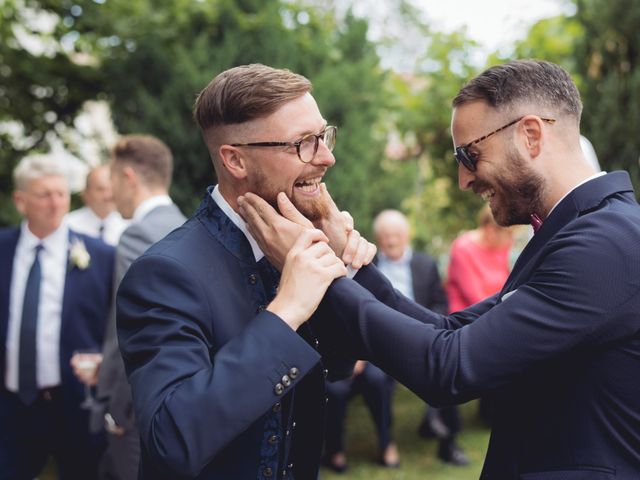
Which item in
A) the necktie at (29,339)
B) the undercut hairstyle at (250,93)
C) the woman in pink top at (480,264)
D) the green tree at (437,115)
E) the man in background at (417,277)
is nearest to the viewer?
the undercut hairstyle at (250,93)

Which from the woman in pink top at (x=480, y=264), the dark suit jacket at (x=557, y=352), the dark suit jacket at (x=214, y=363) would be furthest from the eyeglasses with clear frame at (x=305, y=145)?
the woman in pink top at (x=480, y=264)

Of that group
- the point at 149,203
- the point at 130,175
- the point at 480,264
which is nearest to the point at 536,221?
the point at 149,203

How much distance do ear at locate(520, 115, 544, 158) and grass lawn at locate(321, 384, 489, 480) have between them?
16.5ft

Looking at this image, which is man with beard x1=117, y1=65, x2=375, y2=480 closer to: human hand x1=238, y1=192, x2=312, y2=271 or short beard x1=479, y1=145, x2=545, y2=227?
human hand x1=238, y1=192, x2=312, y2=271

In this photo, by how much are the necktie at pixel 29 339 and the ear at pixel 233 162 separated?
294 centimetres

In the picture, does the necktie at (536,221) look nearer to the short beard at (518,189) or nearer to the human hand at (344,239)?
the short beard at (518,189)

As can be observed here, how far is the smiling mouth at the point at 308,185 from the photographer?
2.37 m

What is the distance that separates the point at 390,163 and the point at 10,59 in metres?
4.21

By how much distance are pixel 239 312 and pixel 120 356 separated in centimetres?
192

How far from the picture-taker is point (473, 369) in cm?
196

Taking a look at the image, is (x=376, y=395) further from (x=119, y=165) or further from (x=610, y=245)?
(x=610, y=245)

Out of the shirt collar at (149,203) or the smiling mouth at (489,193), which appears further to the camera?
the shirt collar at (149,203)

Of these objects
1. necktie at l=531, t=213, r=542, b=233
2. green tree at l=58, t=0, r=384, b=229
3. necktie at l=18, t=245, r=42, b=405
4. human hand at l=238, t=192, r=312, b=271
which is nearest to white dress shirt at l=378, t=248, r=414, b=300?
green tree at l=58, t=0, r=384, b=229

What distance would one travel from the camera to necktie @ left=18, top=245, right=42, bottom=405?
4605mm
